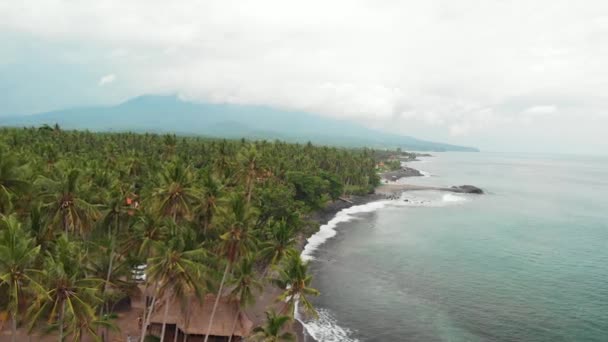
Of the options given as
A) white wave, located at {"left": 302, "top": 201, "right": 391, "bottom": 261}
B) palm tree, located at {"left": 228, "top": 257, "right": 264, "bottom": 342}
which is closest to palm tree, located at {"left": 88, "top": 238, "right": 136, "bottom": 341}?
palm tree, located at {"left": 228, "top": 257, "right": 264, "bottom": 342}

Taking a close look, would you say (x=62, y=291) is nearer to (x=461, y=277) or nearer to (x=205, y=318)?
(x=205, y=318)

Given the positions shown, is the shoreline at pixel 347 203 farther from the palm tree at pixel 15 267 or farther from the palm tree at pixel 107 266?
the palm tree at pixel 15 267

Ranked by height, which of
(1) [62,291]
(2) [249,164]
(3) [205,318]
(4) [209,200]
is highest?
(2) [249,164]

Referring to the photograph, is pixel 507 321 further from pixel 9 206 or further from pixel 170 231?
pixel 9 206

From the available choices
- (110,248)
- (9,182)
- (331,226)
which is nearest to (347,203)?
(331,226)

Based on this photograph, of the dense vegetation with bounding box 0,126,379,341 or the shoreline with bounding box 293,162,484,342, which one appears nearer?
the dense vegetation with bounding box 0,126,379,341

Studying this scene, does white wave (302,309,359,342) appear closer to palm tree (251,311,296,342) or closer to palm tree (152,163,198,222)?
palm tree (251,311,296,342)
